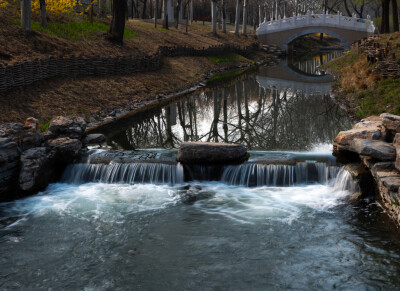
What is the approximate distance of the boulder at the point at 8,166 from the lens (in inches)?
461

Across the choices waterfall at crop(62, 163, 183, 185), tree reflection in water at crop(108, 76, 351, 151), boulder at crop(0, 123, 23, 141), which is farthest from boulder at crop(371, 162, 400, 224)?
boulder at crop(0, 123, 23, 141)

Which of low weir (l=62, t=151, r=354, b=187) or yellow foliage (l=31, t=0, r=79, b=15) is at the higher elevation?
yellow foliage (l=31, t=0, r=79, b=15)

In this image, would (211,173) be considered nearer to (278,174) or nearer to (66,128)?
(278,174)

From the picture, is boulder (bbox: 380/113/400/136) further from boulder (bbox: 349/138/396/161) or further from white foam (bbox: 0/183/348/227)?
white foam (bbox: 0/183/348/227)

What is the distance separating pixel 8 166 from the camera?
39.0ft

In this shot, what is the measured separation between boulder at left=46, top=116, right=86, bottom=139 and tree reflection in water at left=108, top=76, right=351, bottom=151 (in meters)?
1.64

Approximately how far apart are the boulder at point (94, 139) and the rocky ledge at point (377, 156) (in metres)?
8.26

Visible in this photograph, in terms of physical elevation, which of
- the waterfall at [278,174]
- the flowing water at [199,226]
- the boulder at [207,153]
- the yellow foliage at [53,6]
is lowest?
the flowing water at [199,226]

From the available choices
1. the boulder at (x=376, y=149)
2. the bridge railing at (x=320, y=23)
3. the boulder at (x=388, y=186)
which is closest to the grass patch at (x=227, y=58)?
the bridge railing at (x=320, y=23)

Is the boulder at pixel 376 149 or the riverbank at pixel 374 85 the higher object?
the riverbank at pixel 374 85

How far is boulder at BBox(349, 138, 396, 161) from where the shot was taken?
36.5 ft

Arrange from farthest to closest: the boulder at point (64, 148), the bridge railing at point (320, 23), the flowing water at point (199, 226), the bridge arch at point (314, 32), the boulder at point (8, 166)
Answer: the bridge arch at point (314, 32)
the bridge railing at point (320, 23)
the boulder at point (64, 148)
the boulder at point (8, 166)
the flowing water at point (199, 226)

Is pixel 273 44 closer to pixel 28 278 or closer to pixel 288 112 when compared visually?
pixel 288 112

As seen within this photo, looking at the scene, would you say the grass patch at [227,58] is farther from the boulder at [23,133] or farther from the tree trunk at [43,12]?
the boulder at [23,133]
